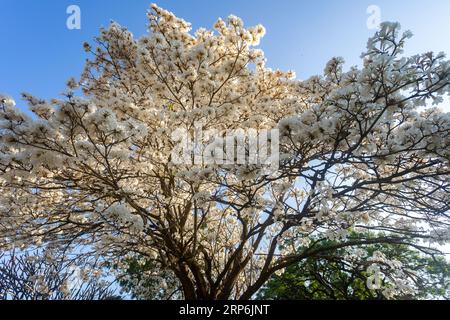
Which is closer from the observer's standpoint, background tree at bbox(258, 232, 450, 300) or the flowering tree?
the flowering tree

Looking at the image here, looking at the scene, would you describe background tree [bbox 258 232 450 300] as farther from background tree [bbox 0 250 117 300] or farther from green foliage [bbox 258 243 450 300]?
background tree [bbox 0 250 117 300]

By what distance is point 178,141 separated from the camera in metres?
4.19

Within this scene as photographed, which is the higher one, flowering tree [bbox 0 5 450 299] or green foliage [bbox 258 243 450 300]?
flowering tree [bbox 0 5 450 299]

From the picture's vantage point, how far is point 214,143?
323 cm

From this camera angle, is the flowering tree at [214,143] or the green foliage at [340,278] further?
the green foliage at [340,278]

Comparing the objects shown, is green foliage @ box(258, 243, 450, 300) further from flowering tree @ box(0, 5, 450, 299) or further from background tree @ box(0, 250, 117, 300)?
background tree @ box(0, 250, 117, 300)

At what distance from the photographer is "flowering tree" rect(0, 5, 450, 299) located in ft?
9.75

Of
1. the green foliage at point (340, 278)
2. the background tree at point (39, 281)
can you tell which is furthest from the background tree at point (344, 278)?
the background tree at point (39, 281)

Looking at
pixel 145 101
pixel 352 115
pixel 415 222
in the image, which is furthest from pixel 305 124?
pixel 415 222

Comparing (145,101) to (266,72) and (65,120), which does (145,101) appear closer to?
(65,120)

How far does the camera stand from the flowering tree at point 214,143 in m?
2.97

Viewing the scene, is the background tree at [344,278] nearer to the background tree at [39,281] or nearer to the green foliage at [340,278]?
the green foliage at [340,278]

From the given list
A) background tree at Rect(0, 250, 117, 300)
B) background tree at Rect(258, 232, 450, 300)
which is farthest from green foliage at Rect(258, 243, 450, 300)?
background tree at Rect(0, 250, 117, 300)

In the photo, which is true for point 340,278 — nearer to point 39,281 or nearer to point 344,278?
point 344,278
